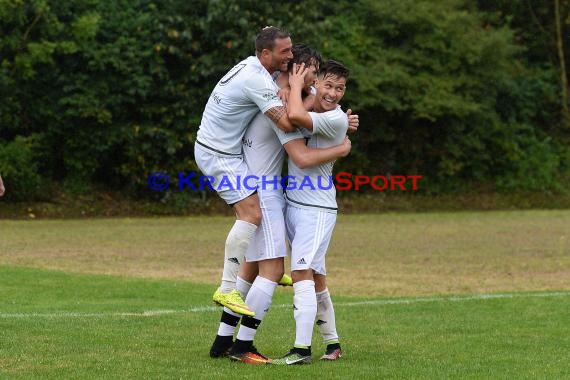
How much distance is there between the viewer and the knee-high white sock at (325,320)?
28.3 feet

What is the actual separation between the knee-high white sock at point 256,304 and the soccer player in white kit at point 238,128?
12 cm

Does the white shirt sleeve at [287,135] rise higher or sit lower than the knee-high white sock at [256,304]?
higher

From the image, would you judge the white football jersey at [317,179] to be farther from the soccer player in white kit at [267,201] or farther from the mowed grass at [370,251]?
the mowed grass at [370,251]

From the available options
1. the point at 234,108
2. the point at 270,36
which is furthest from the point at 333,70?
the point at 234,108

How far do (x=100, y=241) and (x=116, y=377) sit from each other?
17.3 metres

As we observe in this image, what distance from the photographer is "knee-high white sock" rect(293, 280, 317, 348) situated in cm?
830

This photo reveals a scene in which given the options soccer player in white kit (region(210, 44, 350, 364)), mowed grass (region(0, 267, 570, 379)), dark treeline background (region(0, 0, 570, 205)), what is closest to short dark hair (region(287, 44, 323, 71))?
soccer player in white kit (region(210, 44, 350, 364))

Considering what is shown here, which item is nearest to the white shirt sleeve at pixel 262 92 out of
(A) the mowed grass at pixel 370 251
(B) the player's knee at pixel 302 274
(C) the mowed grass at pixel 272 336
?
(B) the player's knee at pixel 302 274

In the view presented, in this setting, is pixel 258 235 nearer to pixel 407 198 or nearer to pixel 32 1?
pixel 32 1

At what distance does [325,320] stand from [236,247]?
3.07 ft

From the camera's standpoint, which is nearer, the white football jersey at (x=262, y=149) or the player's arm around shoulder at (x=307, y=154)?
the player's arm around shoulder at (x=307, y=154)

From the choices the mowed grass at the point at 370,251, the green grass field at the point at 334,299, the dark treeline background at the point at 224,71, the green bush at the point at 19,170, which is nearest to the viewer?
the green grass field at the point at 334,299

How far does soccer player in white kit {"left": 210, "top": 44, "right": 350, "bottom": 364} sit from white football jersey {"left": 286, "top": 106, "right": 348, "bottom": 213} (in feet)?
0.31

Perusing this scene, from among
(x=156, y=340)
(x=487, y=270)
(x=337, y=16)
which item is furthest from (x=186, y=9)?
(x=156, y=340)
